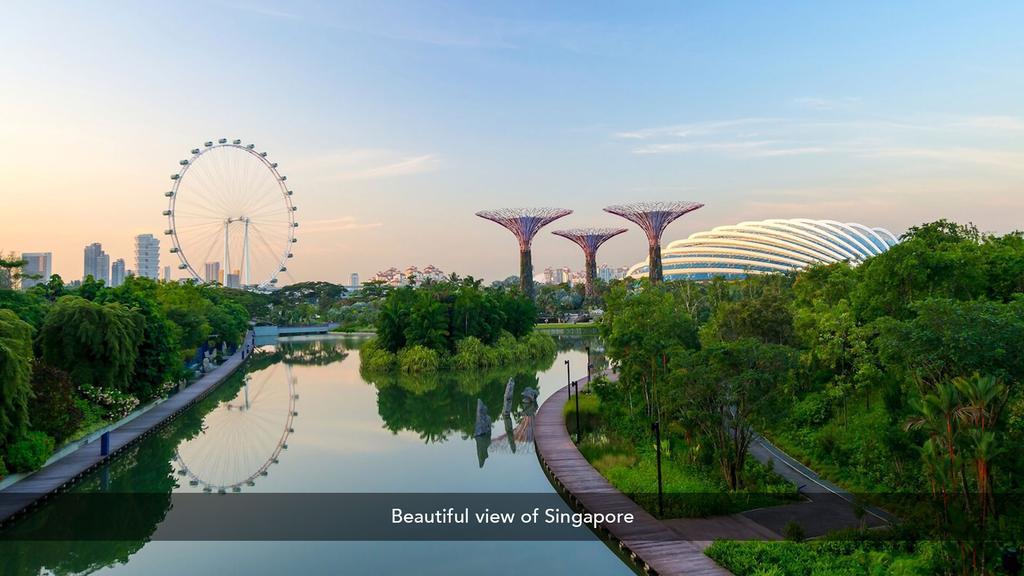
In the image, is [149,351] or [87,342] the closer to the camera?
[87,342]

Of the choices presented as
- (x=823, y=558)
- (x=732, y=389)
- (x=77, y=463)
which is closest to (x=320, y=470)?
(x=77, y=463)

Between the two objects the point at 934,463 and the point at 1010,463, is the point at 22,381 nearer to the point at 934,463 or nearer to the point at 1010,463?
the point at 934,463

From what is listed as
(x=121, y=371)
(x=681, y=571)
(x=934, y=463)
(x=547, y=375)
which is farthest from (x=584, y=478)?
(x=547, y=375)

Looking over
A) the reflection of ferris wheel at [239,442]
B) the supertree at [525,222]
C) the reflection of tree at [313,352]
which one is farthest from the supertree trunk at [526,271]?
the reflection of ferris wheel at [239,442]

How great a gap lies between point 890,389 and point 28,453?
874 inches

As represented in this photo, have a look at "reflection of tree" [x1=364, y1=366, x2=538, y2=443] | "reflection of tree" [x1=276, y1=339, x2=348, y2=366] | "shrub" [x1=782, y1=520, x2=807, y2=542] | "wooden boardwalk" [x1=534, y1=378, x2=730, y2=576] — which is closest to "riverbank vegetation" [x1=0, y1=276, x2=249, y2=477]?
"reflection of tree" [x1=364, y1=366, x2=538, y2=443]

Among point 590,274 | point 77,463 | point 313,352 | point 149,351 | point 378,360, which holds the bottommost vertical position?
point 77,463

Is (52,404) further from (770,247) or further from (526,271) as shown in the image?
(770,247)

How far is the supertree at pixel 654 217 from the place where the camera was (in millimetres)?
82062

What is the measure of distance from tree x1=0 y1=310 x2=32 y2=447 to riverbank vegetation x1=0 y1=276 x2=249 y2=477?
21mm

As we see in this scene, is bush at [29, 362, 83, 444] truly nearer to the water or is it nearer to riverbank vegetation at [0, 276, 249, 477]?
riverbank vegetation at [0, 276, 249, 477]

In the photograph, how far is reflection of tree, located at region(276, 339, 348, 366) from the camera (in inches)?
2212

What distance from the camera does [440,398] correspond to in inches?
1426

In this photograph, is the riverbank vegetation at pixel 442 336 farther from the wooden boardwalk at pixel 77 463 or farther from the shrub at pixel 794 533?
the shrub at pixel 794 533
